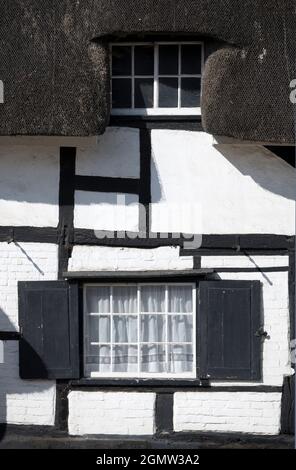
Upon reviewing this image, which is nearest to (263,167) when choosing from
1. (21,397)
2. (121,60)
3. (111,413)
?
(121,60)

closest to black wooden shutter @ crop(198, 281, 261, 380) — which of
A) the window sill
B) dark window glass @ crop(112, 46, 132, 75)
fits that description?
the window sill

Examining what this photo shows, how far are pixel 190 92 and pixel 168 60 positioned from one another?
0.36m

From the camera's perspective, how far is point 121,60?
34.4ft

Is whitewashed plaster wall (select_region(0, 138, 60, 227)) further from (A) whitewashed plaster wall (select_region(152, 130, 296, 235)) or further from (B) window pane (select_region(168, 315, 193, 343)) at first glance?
(B) window pane (select_region(168, 315, 193, 343))

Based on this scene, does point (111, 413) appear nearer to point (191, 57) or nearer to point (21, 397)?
point (21, 397)

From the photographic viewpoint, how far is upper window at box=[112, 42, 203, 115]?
1047 cm

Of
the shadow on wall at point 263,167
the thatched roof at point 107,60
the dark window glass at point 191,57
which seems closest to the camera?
the thatched roof at point 107,60

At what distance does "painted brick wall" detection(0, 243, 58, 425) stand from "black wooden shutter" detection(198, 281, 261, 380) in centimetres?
146

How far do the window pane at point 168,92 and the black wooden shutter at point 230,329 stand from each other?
5.58ft

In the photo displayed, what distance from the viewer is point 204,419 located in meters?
Answer: 10.4

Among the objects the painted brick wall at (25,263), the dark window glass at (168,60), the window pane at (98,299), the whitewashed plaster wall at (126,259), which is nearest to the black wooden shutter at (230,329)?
the whitewashed plaster wall at (126,259)

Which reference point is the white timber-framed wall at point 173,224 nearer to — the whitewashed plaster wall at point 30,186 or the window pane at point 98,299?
the whitewashed plaster wall at point 30,186

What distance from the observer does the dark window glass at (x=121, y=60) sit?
1048 centimetres
